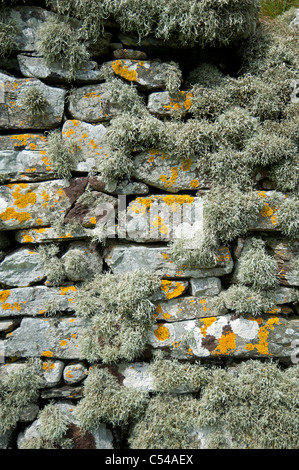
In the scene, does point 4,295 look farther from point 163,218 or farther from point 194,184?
point 194,184

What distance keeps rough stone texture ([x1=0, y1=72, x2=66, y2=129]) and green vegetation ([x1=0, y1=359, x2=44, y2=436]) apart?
254 centimetres

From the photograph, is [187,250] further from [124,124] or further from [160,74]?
[160,74]

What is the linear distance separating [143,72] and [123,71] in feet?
0.73

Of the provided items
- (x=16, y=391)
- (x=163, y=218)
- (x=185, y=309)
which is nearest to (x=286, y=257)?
(x=185, y=309)

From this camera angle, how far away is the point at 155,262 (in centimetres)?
332

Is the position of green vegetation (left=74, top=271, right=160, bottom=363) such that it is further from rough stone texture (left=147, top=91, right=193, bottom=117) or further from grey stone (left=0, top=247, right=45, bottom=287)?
rough stone texture (left=147, top=91, right=193, bottom=117)

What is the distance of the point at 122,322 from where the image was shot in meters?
3.22

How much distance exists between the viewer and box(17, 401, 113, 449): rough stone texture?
3.09 meters

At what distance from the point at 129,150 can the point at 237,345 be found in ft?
7.52

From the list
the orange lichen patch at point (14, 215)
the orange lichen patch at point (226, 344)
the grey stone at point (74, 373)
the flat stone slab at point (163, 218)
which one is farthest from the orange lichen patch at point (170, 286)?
the orange lichen patch at point (14, 215)

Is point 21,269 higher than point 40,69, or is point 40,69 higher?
point 40,69

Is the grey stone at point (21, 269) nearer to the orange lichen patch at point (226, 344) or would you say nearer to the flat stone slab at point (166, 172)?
the flat stone slab at point (166, 172)

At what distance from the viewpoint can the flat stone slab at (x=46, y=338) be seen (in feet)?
10.6

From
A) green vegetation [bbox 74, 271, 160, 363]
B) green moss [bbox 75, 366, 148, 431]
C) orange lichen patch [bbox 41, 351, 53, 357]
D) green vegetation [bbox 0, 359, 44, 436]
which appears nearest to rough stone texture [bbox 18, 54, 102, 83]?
green vegetation [bbox 74, 271, 160, 363]
